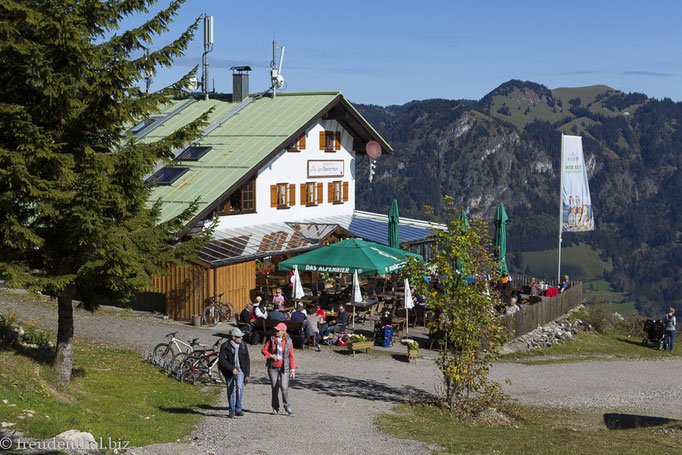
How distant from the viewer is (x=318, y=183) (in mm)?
38750

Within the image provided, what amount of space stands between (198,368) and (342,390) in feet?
11.1

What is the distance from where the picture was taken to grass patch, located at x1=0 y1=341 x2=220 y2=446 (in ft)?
38.7

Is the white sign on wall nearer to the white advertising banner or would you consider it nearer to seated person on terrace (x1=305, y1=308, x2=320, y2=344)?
the white advertising banner

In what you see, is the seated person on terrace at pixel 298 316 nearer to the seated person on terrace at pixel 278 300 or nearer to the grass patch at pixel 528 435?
the seated person on terrace at pixel 278 300

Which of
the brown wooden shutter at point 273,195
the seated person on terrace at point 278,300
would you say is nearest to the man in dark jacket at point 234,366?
the seated person on terrace at point 278,300

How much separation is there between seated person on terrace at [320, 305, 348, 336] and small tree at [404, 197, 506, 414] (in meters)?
7.45

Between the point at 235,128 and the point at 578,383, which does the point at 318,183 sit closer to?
the point at 235,128

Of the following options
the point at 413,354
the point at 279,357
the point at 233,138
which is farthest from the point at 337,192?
the point at 279,357

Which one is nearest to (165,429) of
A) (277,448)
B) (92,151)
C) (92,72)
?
(277,448)

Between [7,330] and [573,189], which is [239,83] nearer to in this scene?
[573,189]

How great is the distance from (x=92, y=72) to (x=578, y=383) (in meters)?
15.5

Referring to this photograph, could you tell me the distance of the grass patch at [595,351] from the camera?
1002 inches

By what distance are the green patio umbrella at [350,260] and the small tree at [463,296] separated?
300 inches

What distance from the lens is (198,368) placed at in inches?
703
